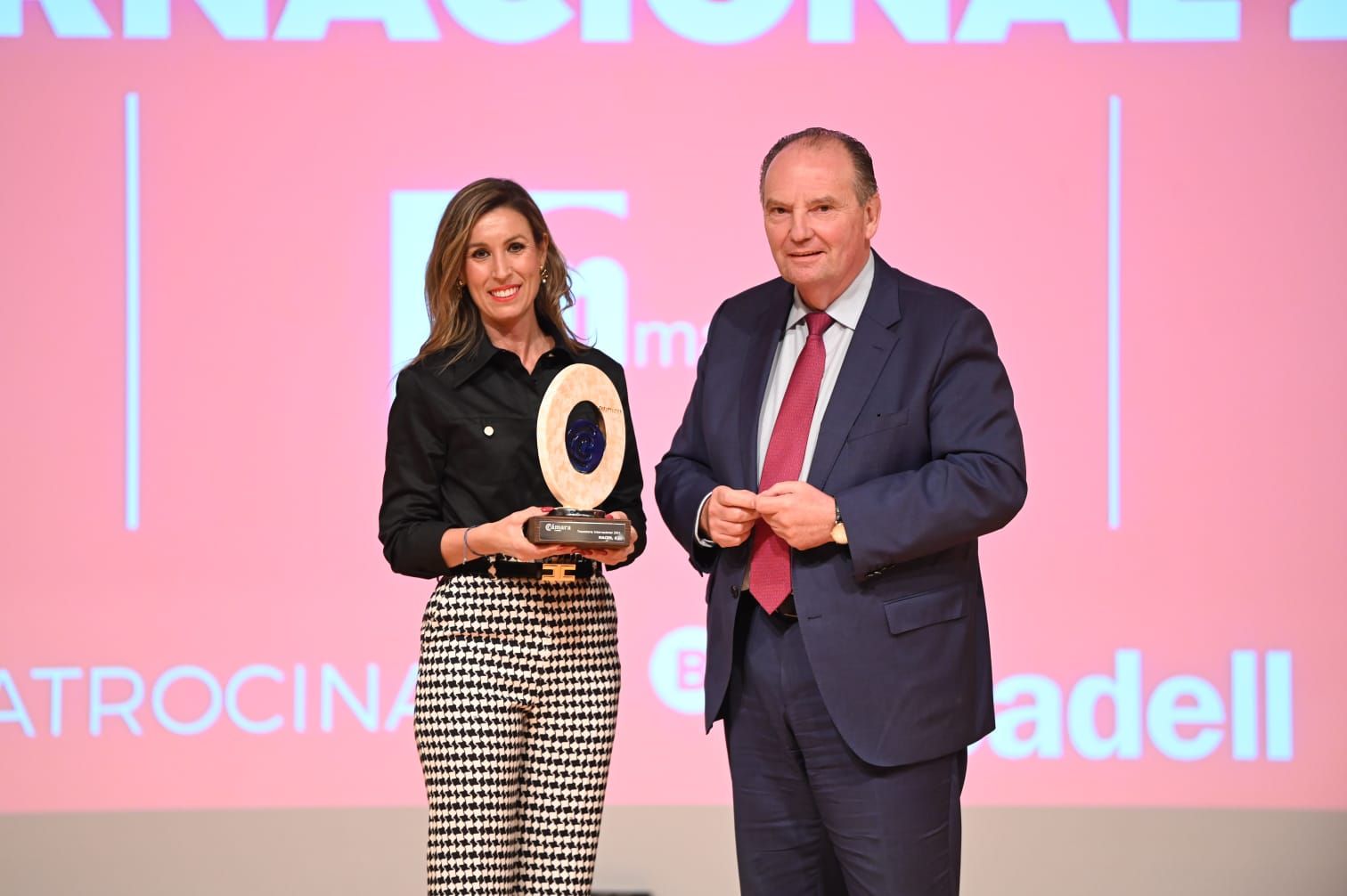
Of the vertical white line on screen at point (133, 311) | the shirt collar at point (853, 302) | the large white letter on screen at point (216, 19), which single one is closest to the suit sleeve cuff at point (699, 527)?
the shirt collar at point (853, 302)

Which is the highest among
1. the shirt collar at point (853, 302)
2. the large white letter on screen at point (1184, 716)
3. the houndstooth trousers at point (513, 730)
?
the shirt collar at point (853, 302)

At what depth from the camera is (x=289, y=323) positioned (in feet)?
13.5

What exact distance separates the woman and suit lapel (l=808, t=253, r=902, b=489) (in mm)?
353

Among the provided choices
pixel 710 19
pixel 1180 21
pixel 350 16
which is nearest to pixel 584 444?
pixel 710 19

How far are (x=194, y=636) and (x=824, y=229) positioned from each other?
269 centimetres

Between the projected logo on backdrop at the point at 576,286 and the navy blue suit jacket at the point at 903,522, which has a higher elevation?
the projected logo on backdrop at the point at 576,286

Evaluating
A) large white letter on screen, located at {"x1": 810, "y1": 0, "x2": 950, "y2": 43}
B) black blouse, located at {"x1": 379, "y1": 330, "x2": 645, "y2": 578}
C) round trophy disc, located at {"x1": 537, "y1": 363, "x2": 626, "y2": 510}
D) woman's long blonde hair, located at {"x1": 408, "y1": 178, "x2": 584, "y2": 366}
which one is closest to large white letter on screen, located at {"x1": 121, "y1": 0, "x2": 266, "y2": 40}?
large white letter on screen, located at {"x1": 810, "y1": 0, "x2": 950, "y2": 43}

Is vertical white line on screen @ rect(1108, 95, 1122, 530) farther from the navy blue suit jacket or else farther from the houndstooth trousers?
the houndstooth trousers

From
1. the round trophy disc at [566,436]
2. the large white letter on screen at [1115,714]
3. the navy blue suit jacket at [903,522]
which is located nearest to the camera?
the navy blue suit jacket at [903,522]

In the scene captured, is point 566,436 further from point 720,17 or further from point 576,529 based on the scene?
point 720,17

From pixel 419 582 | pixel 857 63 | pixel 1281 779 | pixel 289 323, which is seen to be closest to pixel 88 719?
pixel 419 582

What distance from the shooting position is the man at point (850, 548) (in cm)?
209

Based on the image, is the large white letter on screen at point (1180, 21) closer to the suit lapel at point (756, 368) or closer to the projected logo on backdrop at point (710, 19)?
the projected logo on backdrop at point (710, 19)

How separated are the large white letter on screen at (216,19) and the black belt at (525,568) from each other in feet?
8.12
